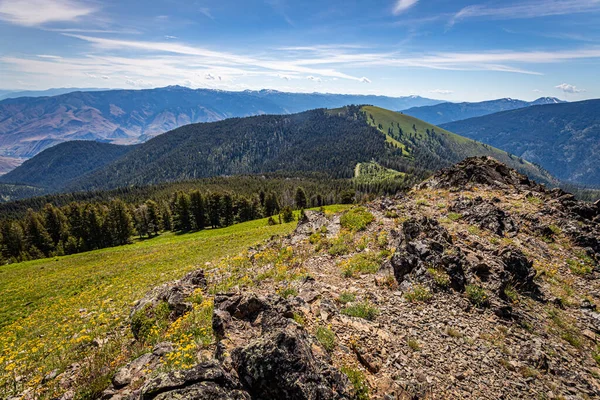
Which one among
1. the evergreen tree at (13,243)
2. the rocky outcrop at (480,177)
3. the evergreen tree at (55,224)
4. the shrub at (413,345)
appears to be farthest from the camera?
the evergreen tree at (55,224)

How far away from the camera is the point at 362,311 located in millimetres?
10461

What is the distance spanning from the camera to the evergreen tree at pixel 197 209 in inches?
3280

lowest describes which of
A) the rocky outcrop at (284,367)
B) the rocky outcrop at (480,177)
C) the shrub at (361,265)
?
the shrub at (361,265)

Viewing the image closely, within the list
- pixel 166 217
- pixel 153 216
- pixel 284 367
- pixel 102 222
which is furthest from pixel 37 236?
pixel 284 367

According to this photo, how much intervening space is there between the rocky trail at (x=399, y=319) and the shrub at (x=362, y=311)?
1.9 inches

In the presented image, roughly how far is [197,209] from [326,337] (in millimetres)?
82198

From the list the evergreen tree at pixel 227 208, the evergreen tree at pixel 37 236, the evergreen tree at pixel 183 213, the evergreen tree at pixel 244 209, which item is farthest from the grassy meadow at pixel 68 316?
the evergreen tree at pixel 244 209

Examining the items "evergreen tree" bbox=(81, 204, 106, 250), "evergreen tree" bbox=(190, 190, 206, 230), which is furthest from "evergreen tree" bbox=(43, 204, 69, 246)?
"evergreen tree" bbox=(190, 190, 206, 230)

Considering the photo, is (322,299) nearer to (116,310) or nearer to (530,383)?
(530,383)

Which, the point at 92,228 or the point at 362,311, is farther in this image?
the point at 92,228

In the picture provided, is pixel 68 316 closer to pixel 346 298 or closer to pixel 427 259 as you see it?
pixel 346 298

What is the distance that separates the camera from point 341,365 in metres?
7.79

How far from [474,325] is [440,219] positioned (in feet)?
42.4

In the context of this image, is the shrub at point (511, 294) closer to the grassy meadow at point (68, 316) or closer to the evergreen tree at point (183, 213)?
the grassy meadow at point (68, 316)
